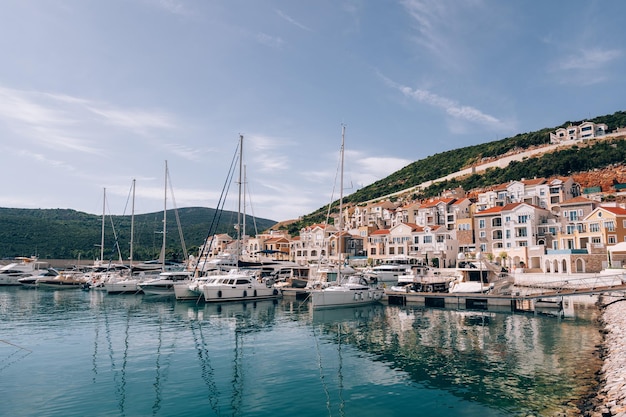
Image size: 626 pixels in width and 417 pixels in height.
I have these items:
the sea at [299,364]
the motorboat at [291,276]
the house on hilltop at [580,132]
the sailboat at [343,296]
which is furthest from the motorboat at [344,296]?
the house on hilltop at [580,132]

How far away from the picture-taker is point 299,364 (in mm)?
23031

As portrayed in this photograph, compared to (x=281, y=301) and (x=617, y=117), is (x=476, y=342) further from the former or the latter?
(x=617, y=117)

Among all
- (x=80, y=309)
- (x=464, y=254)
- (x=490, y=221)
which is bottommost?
(x=80, y=309)

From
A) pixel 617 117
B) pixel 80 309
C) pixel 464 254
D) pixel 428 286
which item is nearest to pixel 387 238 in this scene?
pixel 464 254

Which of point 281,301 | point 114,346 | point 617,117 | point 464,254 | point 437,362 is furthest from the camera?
point 617,117

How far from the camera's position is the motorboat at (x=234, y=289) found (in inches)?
1897

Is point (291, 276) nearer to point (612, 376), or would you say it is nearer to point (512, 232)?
point (512, 232)

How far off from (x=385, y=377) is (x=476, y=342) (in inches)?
403

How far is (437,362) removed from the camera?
22906 mm

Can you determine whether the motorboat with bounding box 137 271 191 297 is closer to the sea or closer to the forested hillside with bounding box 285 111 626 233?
the sea

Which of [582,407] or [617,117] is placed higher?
[617,117]

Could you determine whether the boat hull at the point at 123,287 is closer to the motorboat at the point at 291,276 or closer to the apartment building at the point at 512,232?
the motorboat at the point at 291,276

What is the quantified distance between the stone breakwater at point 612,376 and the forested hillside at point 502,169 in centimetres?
10395

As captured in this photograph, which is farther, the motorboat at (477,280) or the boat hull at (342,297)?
the motorboat at (477,280)
